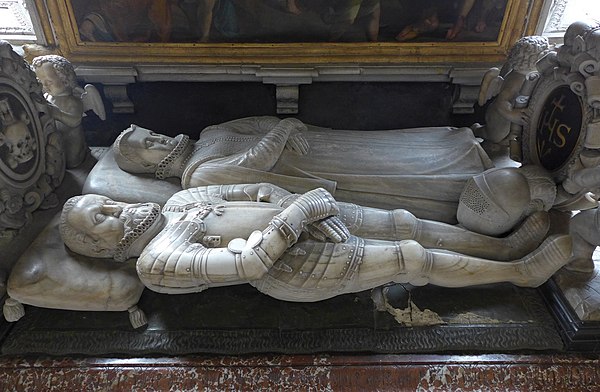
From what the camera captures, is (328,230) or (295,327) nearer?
(328,230)

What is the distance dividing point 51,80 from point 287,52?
69.4 inches

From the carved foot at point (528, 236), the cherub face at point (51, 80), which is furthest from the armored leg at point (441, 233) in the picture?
the cherub face at point (51, 80)

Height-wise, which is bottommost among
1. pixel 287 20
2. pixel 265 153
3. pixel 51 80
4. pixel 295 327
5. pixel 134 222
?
pixel 295 327

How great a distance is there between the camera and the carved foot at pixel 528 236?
9.14 feet

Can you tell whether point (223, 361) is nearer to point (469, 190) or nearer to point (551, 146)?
point (469, 190)

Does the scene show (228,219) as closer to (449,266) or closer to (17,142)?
(449,266)

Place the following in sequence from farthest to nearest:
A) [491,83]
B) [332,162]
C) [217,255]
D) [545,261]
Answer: [491,83] → [332,162] → [545,261] → [217,255]

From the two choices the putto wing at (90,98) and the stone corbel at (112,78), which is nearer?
the putto wing at (90,98)

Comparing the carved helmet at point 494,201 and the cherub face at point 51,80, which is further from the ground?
the cherub face at point 51,80

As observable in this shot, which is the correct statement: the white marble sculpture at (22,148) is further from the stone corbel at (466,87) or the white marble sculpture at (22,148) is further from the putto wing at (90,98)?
the stone corbel at (466,87)

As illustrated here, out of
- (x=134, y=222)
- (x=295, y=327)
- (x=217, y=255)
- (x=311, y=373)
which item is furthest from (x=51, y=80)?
(x=311, y=373)

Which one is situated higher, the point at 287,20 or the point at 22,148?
the point at 287,20

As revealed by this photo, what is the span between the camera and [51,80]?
3203 mm

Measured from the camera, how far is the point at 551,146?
110 inches
